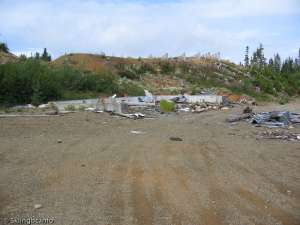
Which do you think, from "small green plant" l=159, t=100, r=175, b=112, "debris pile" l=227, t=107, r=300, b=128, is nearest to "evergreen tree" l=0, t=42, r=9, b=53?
"small green plant" l=159, t=100, r=175, b=112

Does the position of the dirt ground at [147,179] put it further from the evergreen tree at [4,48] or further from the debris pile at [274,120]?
the evergreen tree at [4,48]

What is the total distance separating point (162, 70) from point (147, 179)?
53.5 m

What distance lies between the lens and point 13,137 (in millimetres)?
15094

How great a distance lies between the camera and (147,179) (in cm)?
897

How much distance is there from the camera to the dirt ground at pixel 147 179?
22.1 feet

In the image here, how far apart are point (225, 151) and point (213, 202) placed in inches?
228

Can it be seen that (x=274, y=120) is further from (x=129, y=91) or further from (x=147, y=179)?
(x=129, y=91)

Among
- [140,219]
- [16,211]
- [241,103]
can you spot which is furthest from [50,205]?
[241,103]

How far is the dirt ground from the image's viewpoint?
674 cm

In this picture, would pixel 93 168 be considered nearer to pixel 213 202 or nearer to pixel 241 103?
pixel 213 202

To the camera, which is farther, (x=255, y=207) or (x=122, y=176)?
(x=122, y=176)

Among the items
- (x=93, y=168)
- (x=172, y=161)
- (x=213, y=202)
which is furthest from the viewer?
(x=172, y=161)

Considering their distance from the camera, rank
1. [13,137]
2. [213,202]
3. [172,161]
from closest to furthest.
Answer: [213,202], [172,161], [13,137]

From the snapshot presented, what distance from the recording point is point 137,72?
5759cm
